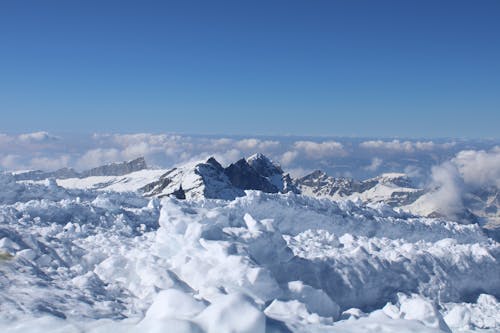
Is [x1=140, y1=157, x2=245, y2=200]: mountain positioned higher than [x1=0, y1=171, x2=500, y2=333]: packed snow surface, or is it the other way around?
[x1=0, y1=171, x2=500, y2=333]: packed snow surface

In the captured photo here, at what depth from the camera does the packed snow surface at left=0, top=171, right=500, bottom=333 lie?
335 inches

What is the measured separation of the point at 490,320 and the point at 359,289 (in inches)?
187


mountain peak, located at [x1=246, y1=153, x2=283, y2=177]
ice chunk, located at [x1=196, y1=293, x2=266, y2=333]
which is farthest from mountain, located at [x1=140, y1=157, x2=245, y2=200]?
ice chunk, located at [x1=196, y1=293, x2=266, y2=333]

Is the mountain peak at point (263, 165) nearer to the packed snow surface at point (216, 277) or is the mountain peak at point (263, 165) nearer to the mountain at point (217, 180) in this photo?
the mountain at point (217, 180)

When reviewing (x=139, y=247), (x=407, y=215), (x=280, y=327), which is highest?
(x=280, y=327)

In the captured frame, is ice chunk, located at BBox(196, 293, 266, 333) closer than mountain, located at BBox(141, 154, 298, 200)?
Yes

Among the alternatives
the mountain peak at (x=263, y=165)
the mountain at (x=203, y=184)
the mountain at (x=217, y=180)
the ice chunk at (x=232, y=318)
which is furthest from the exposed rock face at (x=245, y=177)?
the ice chunk at (x=232, y=318)

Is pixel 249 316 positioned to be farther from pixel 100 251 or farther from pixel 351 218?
pixel 351 218

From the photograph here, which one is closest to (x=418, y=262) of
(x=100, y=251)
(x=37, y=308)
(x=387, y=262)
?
(x=387, y=262)

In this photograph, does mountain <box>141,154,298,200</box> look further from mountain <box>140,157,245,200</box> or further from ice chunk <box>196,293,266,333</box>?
ice chunk <box>196,293,266,333</box>

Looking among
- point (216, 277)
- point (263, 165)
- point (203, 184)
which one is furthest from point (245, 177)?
point (216, 277)

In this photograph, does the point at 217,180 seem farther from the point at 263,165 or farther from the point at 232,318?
the point at 232,318

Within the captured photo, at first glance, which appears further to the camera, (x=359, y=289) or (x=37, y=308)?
(x=359, y=289)

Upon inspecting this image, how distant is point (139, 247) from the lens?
1714cm
